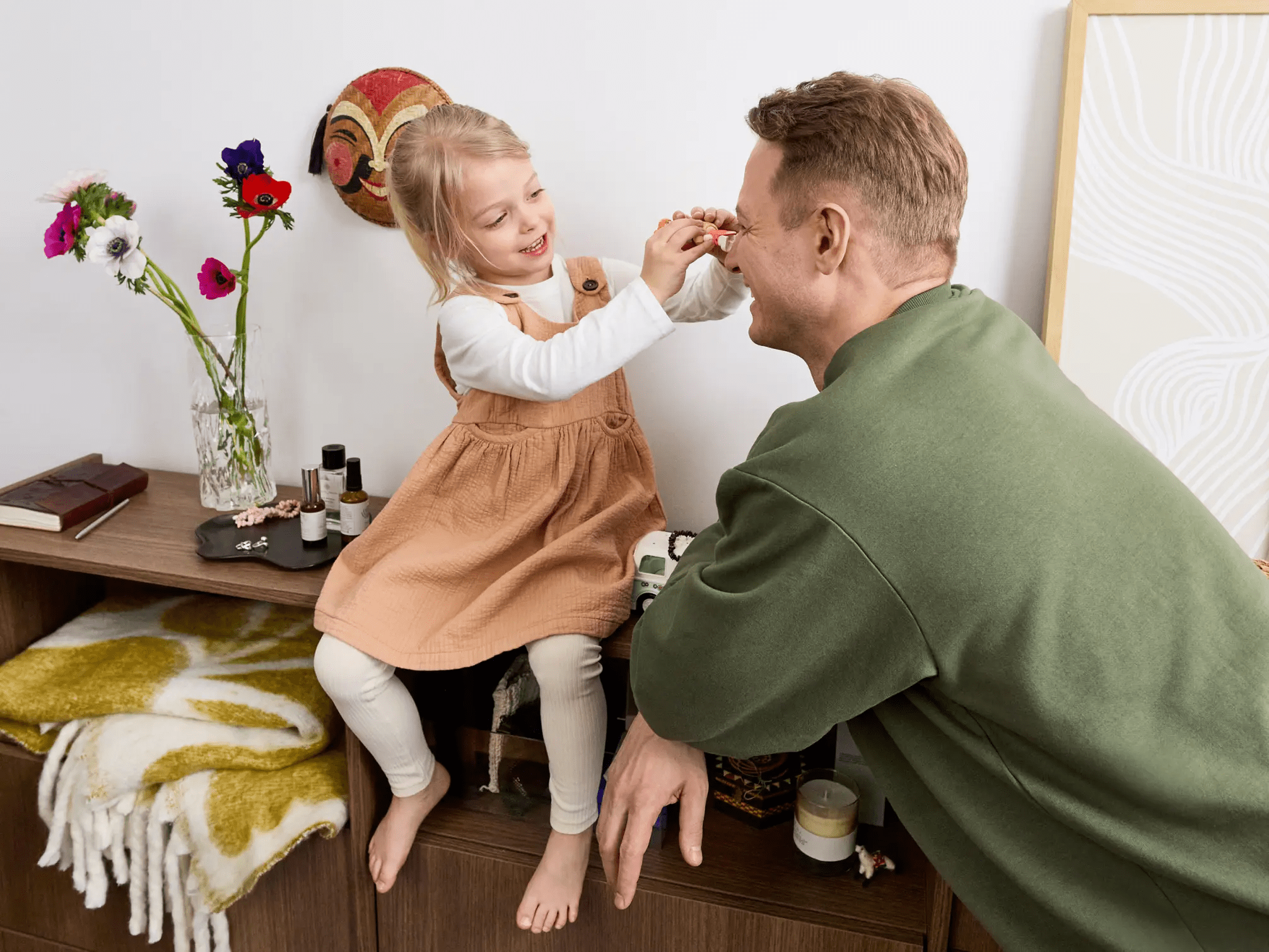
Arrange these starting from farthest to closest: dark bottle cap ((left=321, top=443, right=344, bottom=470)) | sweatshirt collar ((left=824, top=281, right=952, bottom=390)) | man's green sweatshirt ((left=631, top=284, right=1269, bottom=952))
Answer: dark bottle cap ((left=321, top=443, right=344, bottom=470)) → sweatshirt collar ((left=824, top=281, right=952, bottom=390)) → man's green sweatshirt ((left=631, top=284, right=1269, bottom=952))

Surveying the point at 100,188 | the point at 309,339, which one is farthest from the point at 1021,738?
the point at 100,188

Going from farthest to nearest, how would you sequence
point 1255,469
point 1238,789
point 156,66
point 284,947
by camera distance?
point 156,66
point 284,947
point 1255,469
point 1238,789

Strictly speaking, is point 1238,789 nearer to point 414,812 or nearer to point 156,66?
point 414,812

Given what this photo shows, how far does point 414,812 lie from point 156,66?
1.37 m

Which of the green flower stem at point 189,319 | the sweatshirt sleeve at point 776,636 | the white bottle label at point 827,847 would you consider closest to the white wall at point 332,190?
the green flower stem at point 189,319

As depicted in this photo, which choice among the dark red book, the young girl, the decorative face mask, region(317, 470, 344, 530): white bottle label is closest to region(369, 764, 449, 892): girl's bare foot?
the young girl

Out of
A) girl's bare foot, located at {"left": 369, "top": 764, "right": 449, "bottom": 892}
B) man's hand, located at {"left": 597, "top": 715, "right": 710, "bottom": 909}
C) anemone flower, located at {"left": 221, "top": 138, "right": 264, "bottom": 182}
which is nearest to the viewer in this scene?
man's hand, located at {"left": 597, "top": 715, "right": 710, "bottom": 909}

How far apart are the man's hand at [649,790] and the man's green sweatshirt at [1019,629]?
20cm

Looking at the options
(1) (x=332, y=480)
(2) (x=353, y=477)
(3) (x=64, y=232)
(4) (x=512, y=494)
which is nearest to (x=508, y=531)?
(4) (x=512, y=494)

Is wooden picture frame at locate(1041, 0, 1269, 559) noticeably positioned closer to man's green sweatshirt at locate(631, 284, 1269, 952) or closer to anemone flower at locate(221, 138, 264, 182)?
man's green sweatshirt at locate(631, 284, 1269, 952)

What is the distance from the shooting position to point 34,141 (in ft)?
6.49

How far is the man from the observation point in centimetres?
91

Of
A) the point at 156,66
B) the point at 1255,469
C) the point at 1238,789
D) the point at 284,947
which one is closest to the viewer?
the point at 1238,789

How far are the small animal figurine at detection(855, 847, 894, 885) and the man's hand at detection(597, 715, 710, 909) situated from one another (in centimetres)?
35
